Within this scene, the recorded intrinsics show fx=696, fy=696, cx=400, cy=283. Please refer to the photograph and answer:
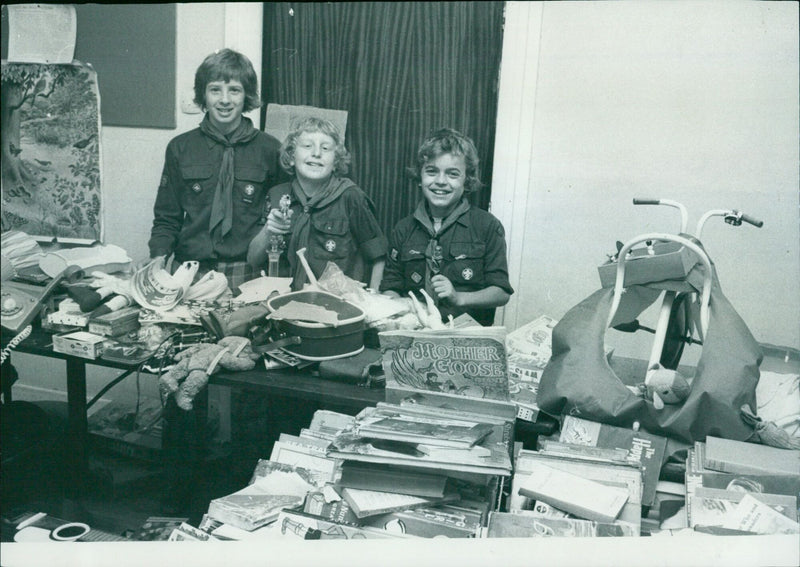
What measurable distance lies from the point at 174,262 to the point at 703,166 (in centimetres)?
220

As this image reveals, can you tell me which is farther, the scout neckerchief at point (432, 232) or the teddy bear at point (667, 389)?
the scout neckerchief at point (432, 232)

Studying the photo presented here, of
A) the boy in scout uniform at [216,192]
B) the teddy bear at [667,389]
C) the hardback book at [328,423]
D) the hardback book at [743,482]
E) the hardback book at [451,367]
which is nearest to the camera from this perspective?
the hardback book at [743,482]

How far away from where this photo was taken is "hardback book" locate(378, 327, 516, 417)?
2.20 meters

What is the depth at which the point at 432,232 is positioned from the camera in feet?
9.73

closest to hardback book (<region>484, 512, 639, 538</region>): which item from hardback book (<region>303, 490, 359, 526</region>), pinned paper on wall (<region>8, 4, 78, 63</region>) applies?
hardback book (<region>303, 490, 359, 526</region>)

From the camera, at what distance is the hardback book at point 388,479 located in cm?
189

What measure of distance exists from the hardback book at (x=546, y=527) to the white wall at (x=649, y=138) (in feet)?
4.07

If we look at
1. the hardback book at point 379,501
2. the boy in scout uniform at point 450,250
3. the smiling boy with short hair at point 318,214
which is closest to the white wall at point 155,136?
the smiling boy with short hair at point 318,214

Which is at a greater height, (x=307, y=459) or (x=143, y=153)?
(x=143, y=153)

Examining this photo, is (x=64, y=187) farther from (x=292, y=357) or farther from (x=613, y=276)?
(x=613, y=276)

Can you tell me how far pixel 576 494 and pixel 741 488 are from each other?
47cm

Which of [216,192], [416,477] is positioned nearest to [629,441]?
[416,477]

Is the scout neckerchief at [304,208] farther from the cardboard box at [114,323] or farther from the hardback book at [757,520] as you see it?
the hardback book at [757,520]

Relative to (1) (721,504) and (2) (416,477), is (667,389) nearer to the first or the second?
(1) (721,504)
